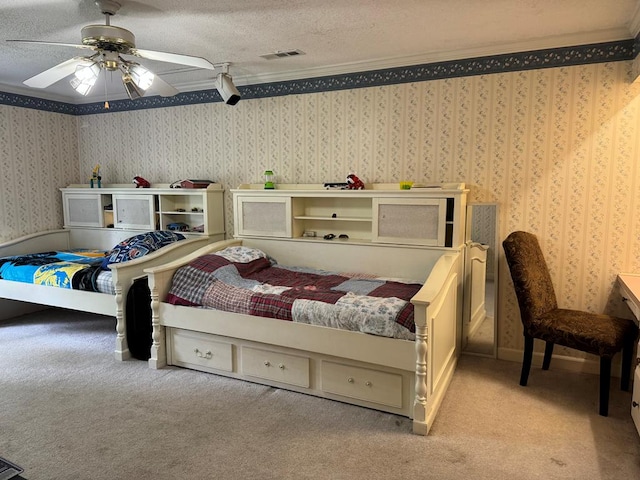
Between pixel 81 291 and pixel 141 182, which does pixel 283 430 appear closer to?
pixel 81 291

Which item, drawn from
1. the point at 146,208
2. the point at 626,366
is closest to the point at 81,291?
the point at 146,208

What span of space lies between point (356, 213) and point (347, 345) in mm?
1469

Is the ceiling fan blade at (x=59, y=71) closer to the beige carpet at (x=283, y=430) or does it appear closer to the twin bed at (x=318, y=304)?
the twin bed at (x=318, y=304)

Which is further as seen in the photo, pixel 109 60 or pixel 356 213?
pixel 356 213

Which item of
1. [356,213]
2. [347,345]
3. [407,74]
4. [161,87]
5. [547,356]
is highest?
[407,74]

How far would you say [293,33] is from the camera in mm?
2996

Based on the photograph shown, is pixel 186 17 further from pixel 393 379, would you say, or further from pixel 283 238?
pixel 393 379

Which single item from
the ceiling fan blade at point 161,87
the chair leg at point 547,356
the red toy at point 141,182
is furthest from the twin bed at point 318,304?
the ceiling fan blade at point 161,87

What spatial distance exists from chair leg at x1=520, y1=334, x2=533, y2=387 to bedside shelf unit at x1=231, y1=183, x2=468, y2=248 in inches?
31.7

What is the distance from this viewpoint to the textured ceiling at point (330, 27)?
99.7 inches

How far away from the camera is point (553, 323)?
2.89 metres

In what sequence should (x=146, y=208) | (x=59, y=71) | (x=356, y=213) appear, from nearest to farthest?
(x=59, y=71) → (x=356, y=213) → (x=146, y=208)

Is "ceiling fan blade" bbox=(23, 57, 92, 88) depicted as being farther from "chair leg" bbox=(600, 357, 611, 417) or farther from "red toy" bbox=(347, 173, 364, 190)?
"chair leg" bbox=(600, 357, 611, 417)

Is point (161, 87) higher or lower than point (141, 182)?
higher
